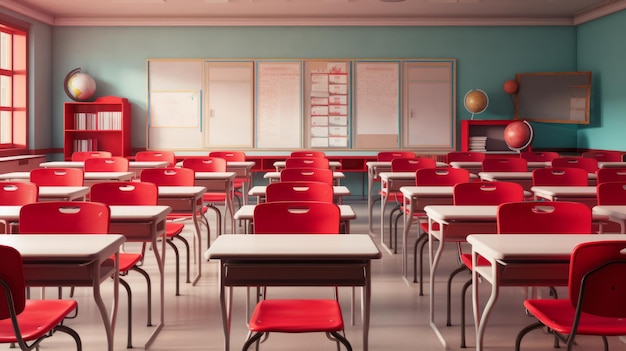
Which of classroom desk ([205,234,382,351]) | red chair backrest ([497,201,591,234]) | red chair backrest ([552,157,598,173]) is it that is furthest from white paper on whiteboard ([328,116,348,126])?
classroom desk ([205,234,382,351])

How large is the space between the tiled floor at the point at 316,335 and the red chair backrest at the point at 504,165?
194 centimetres

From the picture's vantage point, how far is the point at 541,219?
282cm

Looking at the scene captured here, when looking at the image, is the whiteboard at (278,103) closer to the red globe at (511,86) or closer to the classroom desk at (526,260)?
the red globe at (511,86)

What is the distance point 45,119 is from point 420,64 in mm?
6234

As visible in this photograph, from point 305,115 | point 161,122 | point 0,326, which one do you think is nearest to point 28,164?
point 161,122

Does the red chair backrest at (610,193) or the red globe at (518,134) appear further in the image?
the red globe at (518,134)

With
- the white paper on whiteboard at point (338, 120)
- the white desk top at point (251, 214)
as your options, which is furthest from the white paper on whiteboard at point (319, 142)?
the white desk top at point (251, 214)

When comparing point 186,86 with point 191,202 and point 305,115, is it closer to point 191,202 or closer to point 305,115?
point 305,115

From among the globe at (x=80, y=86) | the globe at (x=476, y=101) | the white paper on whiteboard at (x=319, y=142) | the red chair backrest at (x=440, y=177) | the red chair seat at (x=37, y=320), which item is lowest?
the red chair seat at (x=37, y=320)

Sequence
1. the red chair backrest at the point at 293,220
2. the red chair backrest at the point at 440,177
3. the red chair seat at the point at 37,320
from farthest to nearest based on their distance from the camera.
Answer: the red chair backrest at the point at 440,177 → the red chair backrest at the point at 293,220 → the red chair seat at the point at 37,320

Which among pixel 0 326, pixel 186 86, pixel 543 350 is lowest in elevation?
pixel 543 350

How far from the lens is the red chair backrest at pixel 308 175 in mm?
4876

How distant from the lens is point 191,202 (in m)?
4.16

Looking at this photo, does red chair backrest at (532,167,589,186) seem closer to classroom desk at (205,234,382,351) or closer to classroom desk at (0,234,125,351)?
classroom desk at (205,234,382,351)
